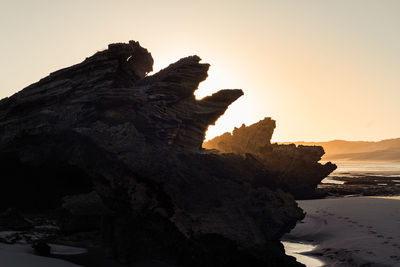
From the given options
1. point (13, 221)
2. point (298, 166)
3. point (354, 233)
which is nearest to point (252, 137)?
point (298, 166)

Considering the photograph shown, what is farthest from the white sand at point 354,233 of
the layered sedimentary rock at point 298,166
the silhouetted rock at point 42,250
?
the silhouetted rock at point 42,250

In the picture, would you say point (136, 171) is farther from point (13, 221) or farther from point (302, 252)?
point (302, 252)

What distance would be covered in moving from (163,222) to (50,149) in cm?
538

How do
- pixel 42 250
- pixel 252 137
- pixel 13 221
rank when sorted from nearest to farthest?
pixel 42 250 < pixel 13 221 < pixel 252 137

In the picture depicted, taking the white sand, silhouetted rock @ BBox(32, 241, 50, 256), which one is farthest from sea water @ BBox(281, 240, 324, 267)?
silhouetted rock @ BBox(32, 241, 50, 256)

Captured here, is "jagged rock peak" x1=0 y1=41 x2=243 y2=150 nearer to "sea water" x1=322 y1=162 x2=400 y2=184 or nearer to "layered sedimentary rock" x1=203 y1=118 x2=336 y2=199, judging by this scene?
"layered sedimentary rock" x1=203 y1=118 x2=336 y2=199

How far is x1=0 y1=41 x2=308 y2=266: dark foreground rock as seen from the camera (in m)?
10.6

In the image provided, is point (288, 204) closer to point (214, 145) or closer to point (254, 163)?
point (254, 163)

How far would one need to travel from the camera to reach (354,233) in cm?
1641

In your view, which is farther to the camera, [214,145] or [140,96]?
[214,145]

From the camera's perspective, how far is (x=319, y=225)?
762 inches

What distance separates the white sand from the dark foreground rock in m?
2.42

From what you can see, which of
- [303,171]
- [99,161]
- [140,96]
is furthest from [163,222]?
[303,171]

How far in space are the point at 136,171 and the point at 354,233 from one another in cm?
1158
